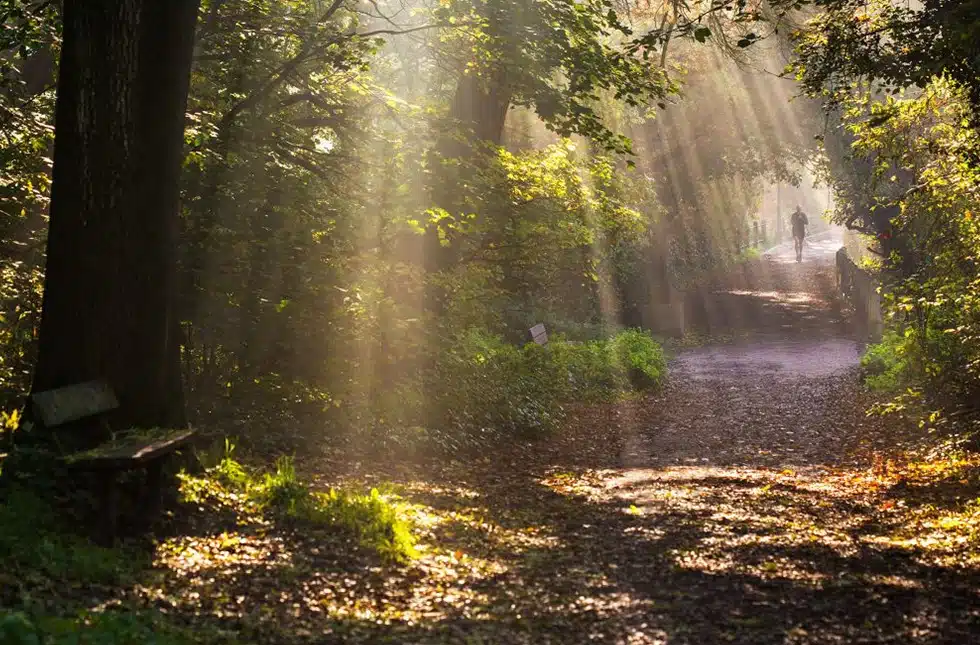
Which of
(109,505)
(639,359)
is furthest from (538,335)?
(109,505)

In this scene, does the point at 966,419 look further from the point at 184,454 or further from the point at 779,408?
the point at 184,454

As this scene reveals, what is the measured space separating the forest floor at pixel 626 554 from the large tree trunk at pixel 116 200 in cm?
153

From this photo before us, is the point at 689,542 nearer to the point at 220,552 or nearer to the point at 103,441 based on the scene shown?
the point at 220,552

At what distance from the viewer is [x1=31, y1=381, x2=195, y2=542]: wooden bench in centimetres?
663

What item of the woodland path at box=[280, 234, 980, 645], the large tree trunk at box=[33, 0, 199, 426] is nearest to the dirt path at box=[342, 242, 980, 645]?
the woodland path at box=[280, 234, 980, 645]

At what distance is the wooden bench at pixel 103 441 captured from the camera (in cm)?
663

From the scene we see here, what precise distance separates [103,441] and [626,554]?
4.10 meters

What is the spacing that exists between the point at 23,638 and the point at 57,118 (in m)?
4.95

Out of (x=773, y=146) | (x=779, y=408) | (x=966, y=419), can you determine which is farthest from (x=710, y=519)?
(x=773, y=146)

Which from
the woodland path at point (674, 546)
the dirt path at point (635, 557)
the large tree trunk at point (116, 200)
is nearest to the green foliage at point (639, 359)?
the woodland path at point (674, 546)

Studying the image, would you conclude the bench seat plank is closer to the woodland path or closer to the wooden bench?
the wooden bench

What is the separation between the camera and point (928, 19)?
9.00m

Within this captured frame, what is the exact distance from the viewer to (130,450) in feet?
22.8

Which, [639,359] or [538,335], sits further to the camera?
[639,359]
